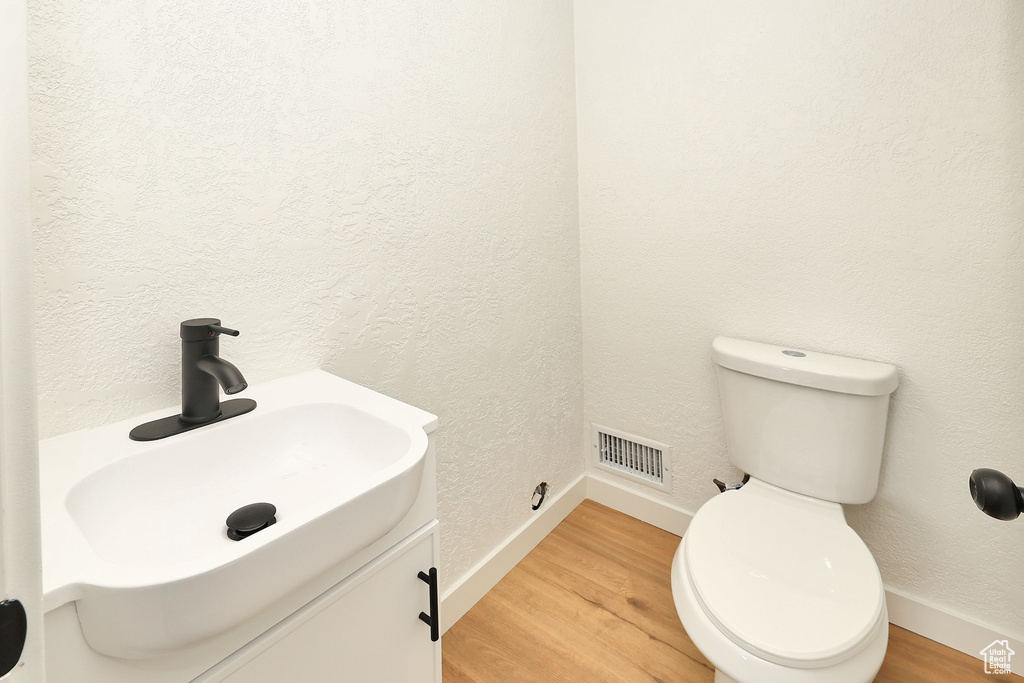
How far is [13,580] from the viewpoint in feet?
0.91

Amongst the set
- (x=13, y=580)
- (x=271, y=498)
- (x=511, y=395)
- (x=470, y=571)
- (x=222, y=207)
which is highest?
(x=222, y=207)

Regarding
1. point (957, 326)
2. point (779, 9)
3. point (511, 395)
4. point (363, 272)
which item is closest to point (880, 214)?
point (957, 326)

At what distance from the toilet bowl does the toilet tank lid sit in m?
0.32

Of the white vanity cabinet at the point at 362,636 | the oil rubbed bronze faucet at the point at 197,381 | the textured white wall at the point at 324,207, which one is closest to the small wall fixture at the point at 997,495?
the white vanity cabinet at the point at 362,636

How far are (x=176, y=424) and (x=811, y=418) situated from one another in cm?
139

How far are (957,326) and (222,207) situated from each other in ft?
5.43

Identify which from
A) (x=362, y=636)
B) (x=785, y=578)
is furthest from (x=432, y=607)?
(x=785, y=578)

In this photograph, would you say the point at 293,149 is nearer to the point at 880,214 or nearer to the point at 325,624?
the point at 325,624

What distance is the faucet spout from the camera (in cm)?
68

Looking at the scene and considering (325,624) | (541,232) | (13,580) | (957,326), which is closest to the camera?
(13,580)

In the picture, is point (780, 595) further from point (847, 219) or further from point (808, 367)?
point (847, 219)

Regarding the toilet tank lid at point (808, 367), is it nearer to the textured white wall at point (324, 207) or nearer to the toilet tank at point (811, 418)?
the toilet tank at point (811, 418)

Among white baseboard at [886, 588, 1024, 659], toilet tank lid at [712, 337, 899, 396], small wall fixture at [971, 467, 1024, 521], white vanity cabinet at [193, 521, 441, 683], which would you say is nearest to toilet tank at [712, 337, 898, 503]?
toilet tank lid at [712, 337, 899, 396]
